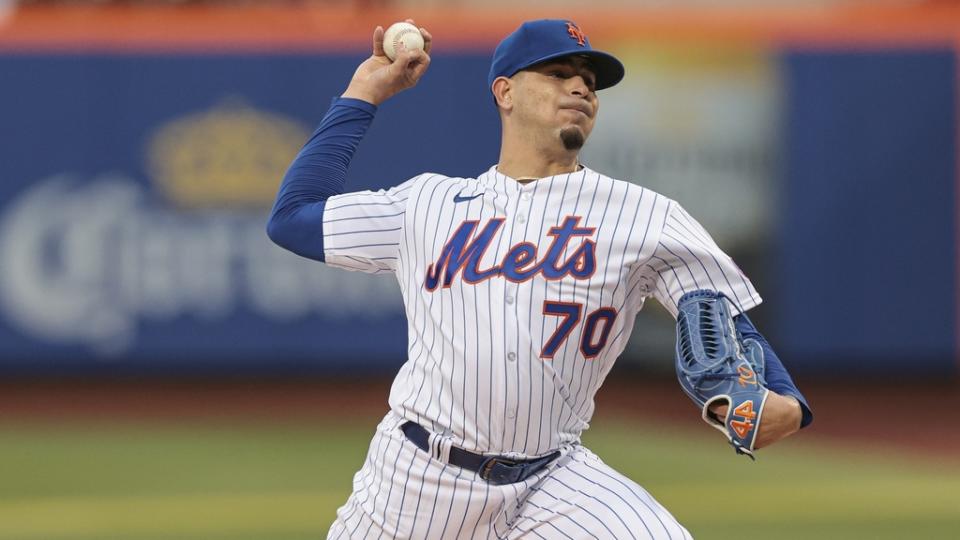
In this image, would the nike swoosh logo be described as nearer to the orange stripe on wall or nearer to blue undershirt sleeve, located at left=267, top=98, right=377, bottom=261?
blue undershirt sleeve, located at left=267, top=98, right=377, bottom=261

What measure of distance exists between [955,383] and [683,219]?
10.2 m

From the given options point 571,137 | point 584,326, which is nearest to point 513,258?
point 584,326

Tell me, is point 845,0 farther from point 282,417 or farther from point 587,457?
point 587,457

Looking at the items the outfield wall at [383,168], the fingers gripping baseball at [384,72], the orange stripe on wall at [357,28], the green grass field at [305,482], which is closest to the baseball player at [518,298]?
the fingers gripping baseball at [384,72]

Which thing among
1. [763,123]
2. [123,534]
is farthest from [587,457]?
[763,123]

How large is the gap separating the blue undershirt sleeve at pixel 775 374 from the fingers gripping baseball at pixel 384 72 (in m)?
1.14

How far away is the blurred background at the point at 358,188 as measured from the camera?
41.4 feet

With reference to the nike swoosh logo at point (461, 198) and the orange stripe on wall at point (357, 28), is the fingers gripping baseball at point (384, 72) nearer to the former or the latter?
the nike swoosh logo at point (461, 198)

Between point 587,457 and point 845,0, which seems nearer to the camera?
point 587,457

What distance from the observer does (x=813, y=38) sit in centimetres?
1303

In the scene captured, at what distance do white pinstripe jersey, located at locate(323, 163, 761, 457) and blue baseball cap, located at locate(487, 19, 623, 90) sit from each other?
313 millimetres

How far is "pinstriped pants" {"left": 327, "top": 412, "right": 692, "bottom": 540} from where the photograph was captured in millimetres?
3590

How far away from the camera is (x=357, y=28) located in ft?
43.0

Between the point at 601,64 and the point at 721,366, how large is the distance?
3.29 ft
